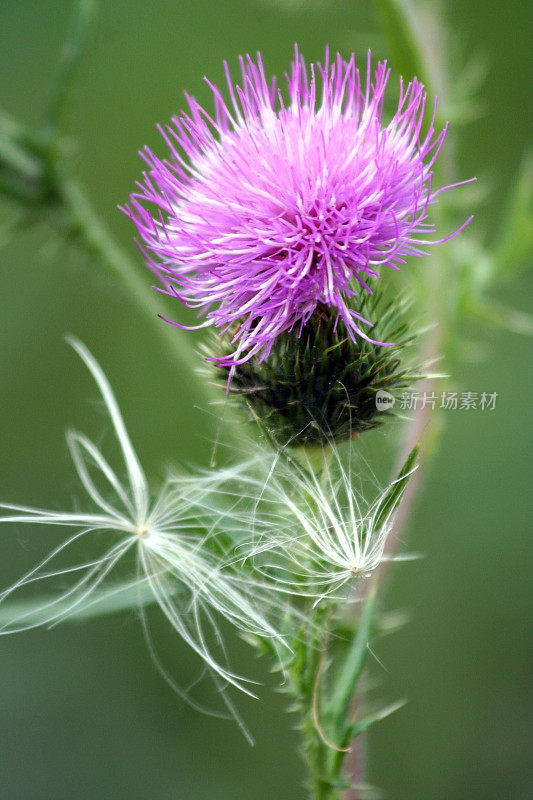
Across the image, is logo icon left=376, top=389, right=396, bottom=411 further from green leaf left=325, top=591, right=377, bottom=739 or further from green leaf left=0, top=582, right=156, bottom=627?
green leaf left=0, top=582, right=156, bottom=627

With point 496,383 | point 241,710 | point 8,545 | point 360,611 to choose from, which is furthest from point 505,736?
point 8,545

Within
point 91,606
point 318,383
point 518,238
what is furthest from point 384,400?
point 518,238

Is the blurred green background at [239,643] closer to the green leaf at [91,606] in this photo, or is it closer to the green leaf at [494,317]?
the green leaf at [494,317]

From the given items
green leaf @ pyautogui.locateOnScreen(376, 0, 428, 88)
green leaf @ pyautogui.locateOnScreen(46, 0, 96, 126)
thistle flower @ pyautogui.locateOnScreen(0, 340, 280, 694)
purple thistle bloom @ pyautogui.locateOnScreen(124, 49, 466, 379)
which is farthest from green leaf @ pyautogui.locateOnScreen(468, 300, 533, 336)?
green leaf @ pyautogui.locateOnScreen(46, 0, 96, 126)

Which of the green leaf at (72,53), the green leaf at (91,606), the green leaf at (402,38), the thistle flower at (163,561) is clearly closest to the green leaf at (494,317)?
the green leaf at (402,38)

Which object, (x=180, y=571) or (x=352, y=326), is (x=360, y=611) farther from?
(x=352, y=326)

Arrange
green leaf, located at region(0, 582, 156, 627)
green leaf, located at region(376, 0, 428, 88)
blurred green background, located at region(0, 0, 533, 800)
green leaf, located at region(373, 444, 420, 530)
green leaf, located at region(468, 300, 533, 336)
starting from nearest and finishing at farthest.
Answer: green leaf, located at region(373, 444, 420, 530), green leaf, located at region(0, 582, 156, 627), green leaf, located at region(376, 0, 428, 88), green leaf, located at region(468, 300, 533, 336), blurred green background, located at region(0, 0, 533, 800)
